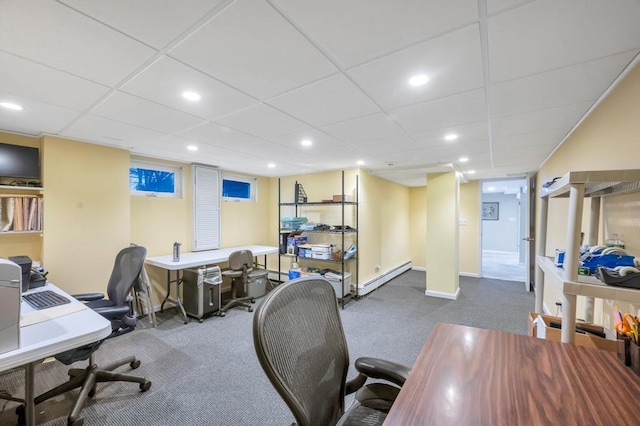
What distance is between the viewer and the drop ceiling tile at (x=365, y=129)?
2.24m

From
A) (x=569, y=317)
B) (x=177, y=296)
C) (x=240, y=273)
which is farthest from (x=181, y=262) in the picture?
(x=569, y=317)

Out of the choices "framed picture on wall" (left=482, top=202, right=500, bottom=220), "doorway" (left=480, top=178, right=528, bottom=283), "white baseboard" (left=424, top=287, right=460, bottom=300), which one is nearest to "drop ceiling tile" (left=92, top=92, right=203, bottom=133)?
"white baseboard" (left=424, top=287, right=460, bottom=300)

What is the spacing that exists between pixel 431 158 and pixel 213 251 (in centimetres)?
381

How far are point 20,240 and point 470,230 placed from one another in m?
7.42

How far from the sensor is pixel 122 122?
234cm

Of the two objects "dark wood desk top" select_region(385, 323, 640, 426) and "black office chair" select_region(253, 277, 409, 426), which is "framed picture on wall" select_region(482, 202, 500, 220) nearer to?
"dark wood desk top" select_region(385, 323, 640, 426)

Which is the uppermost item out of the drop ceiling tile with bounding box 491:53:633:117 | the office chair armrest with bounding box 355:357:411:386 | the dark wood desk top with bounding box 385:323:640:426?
the drop ceiling tile with bounding box 491:53:633:117

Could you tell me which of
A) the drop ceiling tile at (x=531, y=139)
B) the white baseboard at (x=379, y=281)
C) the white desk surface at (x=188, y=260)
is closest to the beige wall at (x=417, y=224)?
the white baseboard at (x=379, y=281)

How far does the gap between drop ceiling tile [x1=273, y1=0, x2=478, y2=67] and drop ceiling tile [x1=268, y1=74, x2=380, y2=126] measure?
0.32 m

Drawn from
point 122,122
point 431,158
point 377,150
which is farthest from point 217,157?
point 431,158

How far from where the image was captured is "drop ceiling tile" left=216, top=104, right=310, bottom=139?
2.09 metres

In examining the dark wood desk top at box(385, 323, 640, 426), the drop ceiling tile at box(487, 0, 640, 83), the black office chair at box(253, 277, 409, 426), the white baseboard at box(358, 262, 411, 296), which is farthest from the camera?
the white baseboard at box(358, 262, 411, 296)

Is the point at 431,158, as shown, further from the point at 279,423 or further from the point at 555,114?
the point at 279,423

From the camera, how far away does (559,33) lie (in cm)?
115
